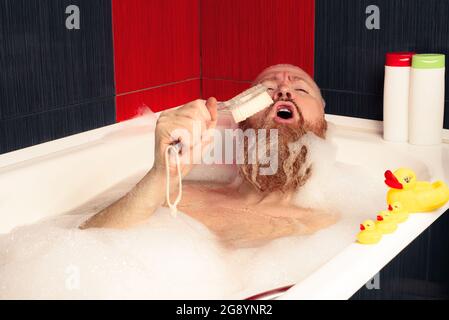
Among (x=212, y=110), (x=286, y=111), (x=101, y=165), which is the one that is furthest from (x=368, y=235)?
(x=101, y=165)

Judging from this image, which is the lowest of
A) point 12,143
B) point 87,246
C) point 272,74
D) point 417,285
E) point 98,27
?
point 417,285

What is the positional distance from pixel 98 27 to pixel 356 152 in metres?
0.90

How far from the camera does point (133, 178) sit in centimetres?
226

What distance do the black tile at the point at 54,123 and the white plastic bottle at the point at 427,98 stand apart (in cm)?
96

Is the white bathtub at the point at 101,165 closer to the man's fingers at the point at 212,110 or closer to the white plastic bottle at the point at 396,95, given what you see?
the white plastic bottle at the point at 396,95

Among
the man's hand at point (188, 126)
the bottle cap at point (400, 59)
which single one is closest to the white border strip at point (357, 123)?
the bottle cap at point (400, 59)

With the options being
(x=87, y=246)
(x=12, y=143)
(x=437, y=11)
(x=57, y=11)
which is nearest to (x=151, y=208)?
→ (x=87, y=246)

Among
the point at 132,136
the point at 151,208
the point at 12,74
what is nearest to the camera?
the point at 151,208

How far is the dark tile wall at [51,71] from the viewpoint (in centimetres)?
197

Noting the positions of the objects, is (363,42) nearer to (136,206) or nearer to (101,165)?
(101,165)

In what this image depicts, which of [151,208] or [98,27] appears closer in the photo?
[151,208]

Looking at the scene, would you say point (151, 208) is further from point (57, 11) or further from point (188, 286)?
point (57, 11)

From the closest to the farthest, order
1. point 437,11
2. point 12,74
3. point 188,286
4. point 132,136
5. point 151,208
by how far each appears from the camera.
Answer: point 188,286, point 151,208, point 12,74, point 437,11, point 132,136

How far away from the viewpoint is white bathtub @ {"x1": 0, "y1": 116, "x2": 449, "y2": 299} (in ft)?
6.13
